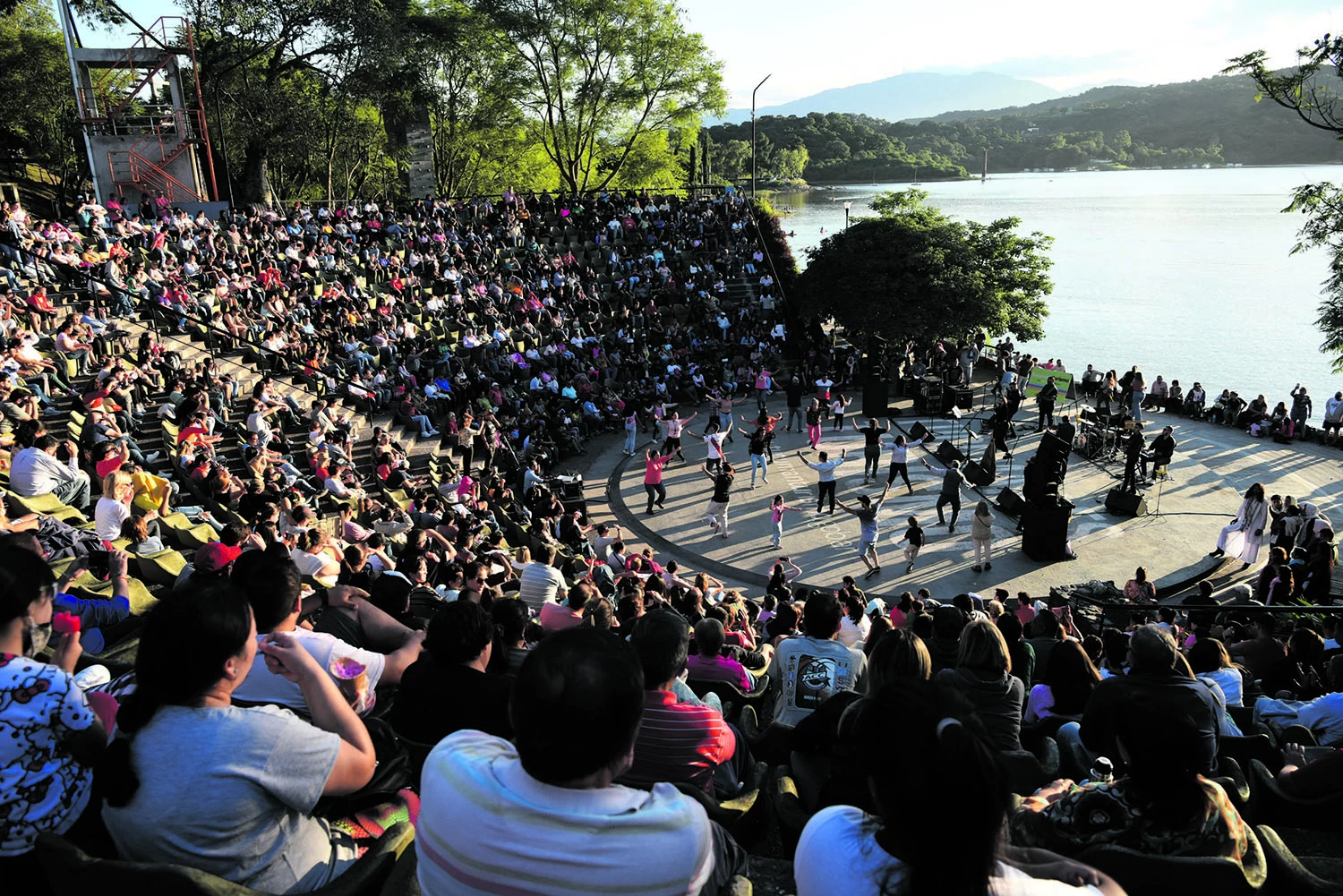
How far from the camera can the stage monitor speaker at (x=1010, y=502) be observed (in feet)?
54.4

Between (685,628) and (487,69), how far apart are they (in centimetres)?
4504

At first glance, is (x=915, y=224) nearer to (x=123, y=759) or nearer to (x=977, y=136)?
(x=123, y=759)

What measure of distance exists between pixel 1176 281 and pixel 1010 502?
7629 cm

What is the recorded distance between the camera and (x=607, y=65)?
44094 mm

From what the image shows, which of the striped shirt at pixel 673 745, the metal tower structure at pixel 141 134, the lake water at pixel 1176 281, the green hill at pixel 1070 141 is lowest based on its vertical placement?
the lake water at pixel 1176 281

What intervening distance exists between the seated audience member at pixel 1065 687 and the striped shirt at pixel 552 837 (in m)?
4.18

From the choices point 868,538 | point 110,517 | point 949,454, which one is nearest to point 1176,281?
point 949,454

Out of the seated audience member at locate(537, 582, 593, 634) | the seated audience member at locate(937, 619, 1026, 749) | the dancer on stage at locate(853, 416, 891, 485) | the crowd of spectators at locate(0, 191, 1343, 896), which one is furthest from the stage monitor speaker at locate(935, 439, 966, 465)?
the seated audience member at locate(937, 619, 1026, 749)

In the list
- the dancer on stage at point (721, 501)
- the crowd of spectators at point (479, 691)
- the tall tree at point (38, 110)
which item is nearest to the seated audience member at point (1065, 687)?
the crowd of spectators at point (479, 691)

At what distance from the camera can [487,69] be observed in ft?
142

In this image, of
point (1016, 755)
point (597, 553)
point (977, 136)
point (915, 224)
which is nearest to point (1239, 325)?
point (915, 224)

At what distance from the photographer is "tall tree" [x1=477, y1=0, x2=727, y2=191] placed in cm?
4184

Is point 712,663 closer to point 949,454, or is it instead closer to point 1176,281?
point 949,454

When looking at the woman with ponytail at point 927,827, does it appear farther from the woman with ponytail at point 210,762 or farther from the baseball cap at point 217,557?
the baseball cap at point 217,557
